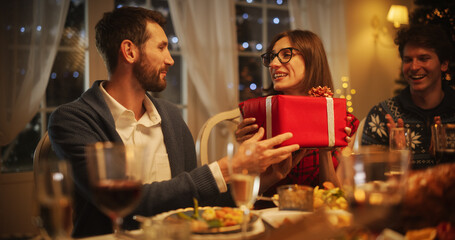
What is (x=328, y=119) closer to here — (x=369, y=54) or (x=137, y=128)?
(x=137, y=128)

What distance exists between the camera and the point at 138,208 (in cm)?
130

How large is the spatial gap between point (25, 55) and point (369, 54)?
3.44m

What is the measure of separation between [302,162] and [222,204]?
1.62ft

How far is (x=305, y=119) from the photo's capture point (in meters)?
1.42

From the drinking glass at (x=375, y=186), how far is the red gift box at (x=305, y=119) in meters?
0.61

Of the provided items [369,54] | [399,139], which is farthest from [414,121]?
[369,54]

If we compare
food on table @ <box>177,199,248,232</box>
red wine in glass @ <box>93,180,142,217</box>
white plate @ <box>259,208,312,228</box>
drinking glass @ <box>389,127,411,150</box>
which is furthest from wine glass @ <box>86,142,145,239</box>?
drinking glass @ <box>389,127,411,150</box>

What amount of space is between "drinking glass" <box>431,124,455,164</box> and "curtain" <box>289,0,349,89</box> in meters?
3.02

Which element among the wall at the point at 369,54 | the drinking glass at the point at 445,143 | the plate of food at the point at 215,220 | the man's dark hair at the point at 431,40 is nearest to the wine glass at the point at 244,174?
the plate of food at the point at 215,220

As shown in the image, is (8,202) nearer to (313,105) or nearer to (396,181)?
(313,105)

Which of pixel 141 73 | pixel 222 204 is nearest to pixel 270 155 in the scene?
pixel 222 204

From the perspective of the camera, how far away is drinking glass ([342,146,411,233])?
2.35 feet

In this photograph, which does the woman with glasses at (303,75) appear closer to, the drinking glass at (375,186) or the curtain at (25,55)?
the drinking glass at (375,186)

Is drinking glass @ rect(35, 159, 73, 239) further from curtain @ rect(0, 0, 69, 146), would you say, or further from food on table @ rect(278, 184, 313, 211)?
curtain @ rect(0, 0, 69, 146)
